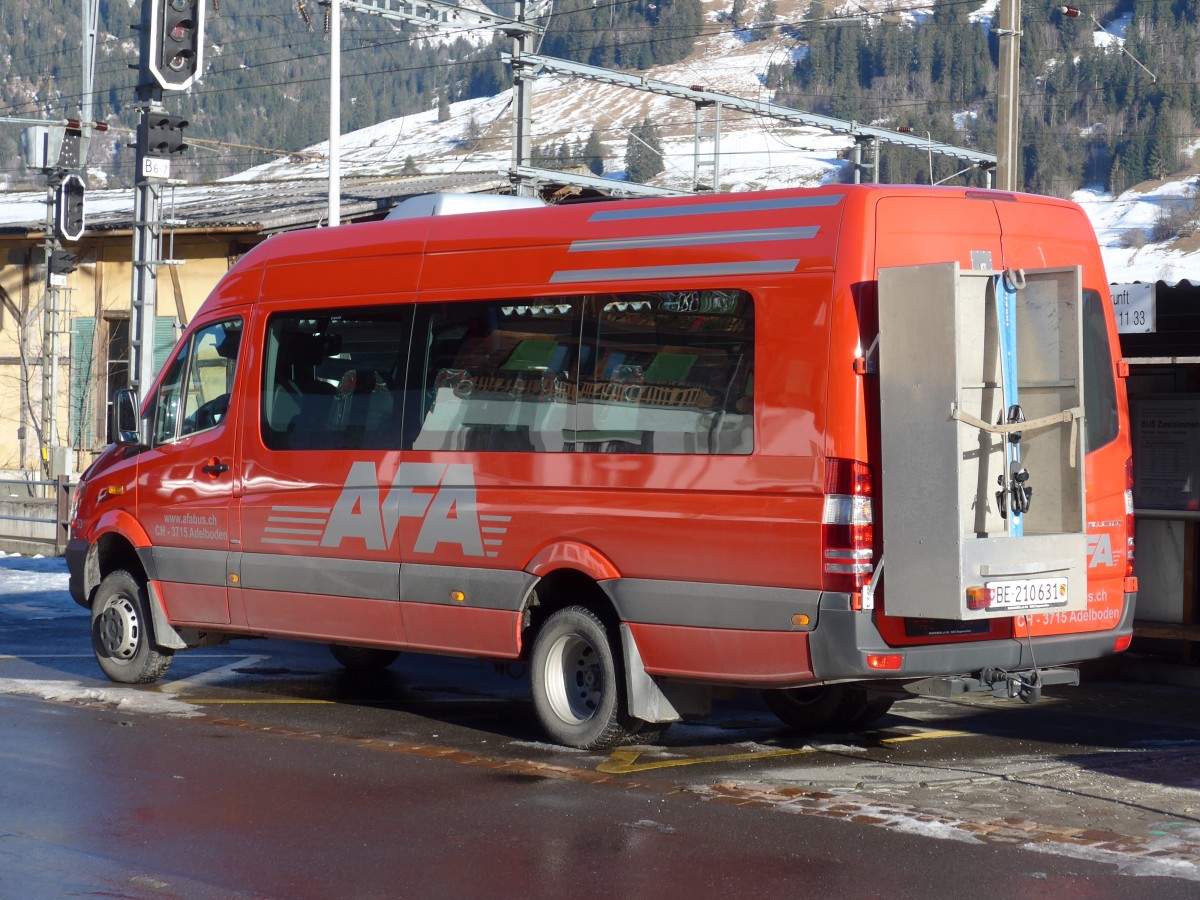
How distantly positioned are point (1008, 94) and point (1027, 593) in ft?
29.2

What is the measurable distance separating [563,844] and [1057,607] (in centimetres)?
283

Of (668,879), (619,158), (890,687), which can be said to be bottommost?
(668,879)

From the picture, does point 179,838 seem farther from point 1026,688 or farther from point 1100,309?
point 1100,309

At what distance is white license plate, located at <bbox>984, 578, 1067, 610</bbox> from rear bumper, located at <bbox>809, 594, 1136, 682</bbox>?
0.36m

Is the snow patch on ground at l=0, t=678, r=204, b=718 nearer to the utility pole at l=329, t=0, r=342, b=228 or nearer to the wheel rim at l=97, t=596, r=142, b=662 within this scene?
the wheel rim at l=97, t=596, r=142, b=662

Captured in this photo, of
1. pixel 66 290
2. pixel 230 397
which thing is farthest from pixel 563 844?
pixel 66 290

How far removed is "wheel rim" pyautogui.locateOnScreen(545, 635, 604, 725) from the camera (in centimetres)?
952

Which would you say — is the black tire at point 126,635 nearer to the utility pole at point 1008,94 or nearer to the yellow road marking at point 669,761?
the yellow road marking at point 669,761

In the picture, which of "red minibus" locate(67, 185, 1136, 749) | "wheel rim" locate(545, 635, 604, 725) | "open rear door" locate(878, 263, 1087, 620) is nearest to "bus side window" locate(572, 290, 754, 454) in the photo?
"red minibus" locate(67, 185, 1136, 749)

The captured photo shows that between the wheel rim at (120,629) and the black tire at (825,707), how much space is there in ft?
14.5

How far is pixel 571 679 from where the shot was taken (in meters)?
9.62

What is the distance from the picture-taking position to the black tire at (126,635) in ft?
39.0

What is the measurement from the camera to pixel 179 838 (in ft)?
23.8

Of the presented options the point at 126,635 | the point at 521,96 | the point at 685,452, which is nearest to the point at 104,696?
the point at 126,635
